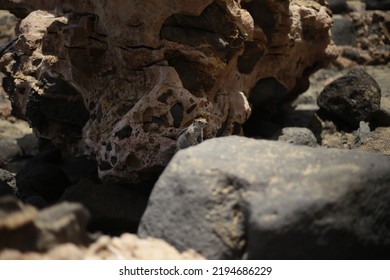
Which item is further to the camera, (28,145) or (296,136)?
(28,145)

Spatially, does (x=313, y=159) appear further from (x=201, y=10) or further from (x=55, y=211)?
(x=201, y=10)

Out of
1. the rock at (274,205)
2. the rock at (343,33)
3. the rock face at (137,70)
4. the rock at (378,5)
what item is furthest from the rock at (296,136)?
the rock at (378,5)

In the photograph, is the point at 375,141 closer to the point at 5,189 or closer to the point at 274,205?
the point at 274,205

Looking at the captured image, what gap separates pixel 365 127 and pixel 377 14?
11.1 ft

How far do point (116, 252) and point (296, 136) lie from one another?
303 cm

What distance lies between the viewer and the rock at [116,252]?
1.94 metres

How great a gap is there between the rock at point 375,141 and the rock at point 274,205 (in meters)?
2.19

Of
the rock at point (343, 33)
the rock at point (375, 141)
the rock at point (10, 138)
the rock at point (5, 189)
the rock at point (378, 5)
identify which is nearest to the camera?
the rock at point (5, 189)

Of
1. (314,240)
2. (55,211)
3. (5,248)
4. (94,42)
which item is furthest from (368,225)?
(94,42)

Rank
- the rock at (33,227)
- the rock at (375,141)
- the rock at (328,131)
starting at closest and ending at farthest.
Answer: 1. the rock at (33,227)
2. the rock at (375,141)
3. the rock at (328,131)

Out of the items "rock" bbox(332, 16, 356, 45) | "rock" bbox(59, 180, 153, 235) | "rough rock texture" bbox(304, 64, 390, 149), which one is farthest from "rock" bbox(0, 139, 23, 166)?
"rock" bbox(332, 16, 356, 45)

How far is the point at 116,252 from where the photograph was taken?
2.12m

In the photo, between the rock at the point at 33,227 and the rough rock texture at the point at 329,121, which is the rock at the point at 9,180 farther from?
the rough rock texture at the point at 329,121

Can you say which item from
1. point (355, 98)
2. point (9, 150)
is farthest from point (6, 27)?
point (355, 98)
